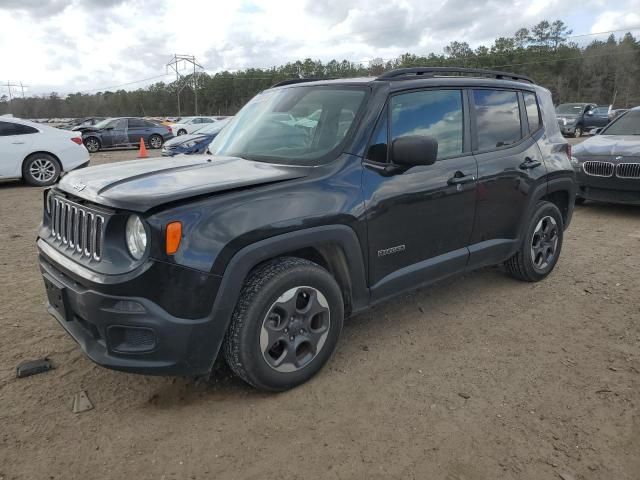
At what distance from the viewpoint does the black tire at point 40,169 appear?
34.9 ft

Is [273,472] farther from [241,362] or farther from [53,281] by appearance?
[53,281]

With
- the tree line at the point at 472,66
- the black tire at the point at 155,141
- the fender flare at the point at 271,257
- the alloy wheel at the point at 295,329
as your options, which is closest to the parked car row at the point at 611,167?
the fender flare at the point at 271,257

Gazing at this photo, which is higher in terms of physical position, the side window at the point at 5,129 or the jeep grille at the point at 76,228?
the side window at the point at 5,129

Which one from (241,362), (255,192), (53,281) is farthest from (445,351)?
(53,281)

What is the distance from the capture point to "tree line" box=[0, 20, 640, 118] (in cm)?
7131

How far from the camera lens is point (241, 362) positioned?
2.75 metres

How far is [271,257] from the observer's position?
9.26 ft

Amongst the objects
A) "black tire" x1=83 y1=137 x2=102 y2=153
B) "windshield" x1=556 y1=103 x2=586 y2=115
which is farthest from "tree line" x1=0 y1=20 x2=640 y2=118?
"black tire" x1=83 y1=137 x2=102 y2=153

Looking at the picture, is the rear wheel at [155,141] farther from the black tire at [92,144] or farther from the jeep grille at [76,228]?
the jeep grille at [76,228]

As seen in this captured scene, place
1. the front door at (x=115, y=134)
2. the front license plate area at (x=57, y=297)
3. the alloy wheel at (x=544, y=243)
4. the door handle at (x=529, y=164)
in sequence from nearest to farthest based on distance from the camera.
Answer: the front license plate area at (x=57, y=297) < the door handle at (x=529, y=164) < the alloy wheel at (x=544, y=243) < the front door at (x=115, y=134)

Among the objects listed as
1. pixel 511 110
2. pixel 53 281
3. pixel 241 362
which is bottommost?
pixel 241 362

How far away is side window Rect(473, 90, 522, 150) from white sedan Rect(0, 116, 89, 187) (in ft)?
31.5

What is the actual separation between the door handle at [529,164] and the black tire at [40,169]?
979 cm

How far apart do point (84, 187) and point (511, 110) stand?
349 centimetres
